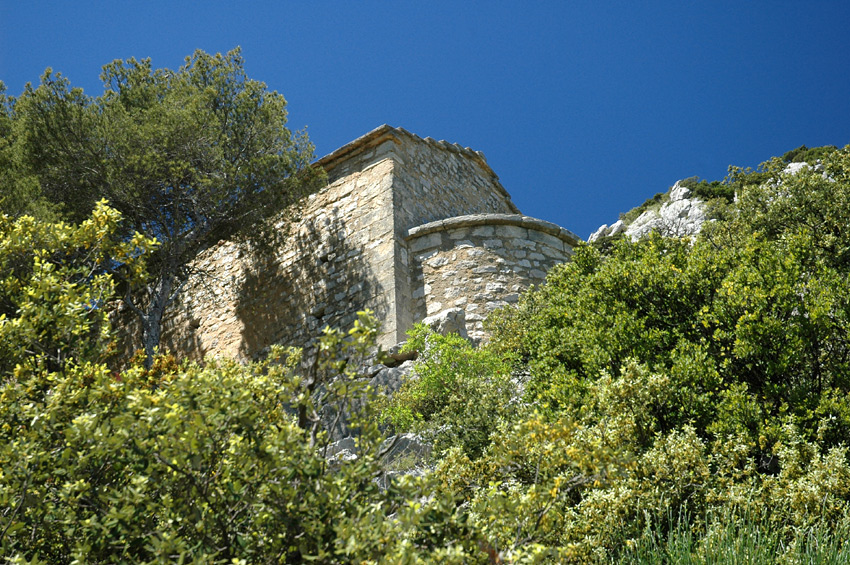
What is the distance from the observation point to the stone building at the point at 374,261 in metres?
11.6

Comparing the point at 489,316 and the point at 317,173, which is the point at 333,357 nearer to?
the point at 489,316

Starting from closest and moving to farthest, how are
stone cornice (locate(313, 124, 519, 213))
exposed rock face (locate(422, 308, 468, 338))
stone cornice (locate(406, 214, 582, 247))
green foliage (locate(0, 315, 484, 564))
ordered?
1. green foliage (locate(0, 315, 484, 564))
2. exposed rock face (locate(422, 308, 468, 338))
3. stone cornice (locate(406, 214, 582, 247))
4. stone cornice (locate(313, 124, 519, 213))

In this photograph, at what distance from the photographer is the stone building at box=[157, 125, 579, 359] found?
1161 cm

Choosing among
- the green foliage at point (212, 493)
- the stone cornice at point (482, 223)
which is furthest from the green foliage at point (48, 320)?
the stone cornice at point (482, 223)

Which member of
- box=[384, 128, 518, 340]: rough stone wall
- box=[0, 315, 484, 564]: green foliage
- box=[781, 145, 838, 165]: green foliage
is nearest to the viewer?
box=[0, 315, 484, 564]: green foliage

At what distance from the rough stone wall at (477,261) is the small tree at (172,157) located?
2.86 meters

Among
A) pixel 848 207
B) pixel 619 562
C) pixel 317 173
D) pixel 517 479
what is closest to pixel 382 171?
pixel 317 173

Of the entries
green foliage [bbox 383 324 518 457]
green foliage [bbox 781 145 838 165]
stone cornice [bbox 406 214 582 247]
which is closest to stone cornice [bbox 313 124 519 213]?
stone cornice [bbox 406 214 582 247]

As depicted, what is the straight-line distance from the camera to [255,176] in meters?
12.5

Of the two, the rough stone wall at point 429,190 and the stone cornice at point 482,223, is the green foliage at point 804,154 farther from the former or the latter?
the stone cornice at point 482,223

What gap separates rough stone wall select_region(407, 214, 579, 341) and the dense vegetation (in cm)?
246

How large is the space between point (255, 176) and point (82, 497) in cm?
982

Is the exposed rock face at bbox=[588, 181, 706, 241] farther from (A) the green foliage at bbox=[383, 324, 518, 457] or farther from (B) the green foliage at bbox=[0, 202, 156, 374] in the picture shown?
(B) the green foliage at bbox=[0, 202, 156, 374]

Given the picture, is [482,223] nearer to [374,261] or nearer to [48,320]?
[374,261]
